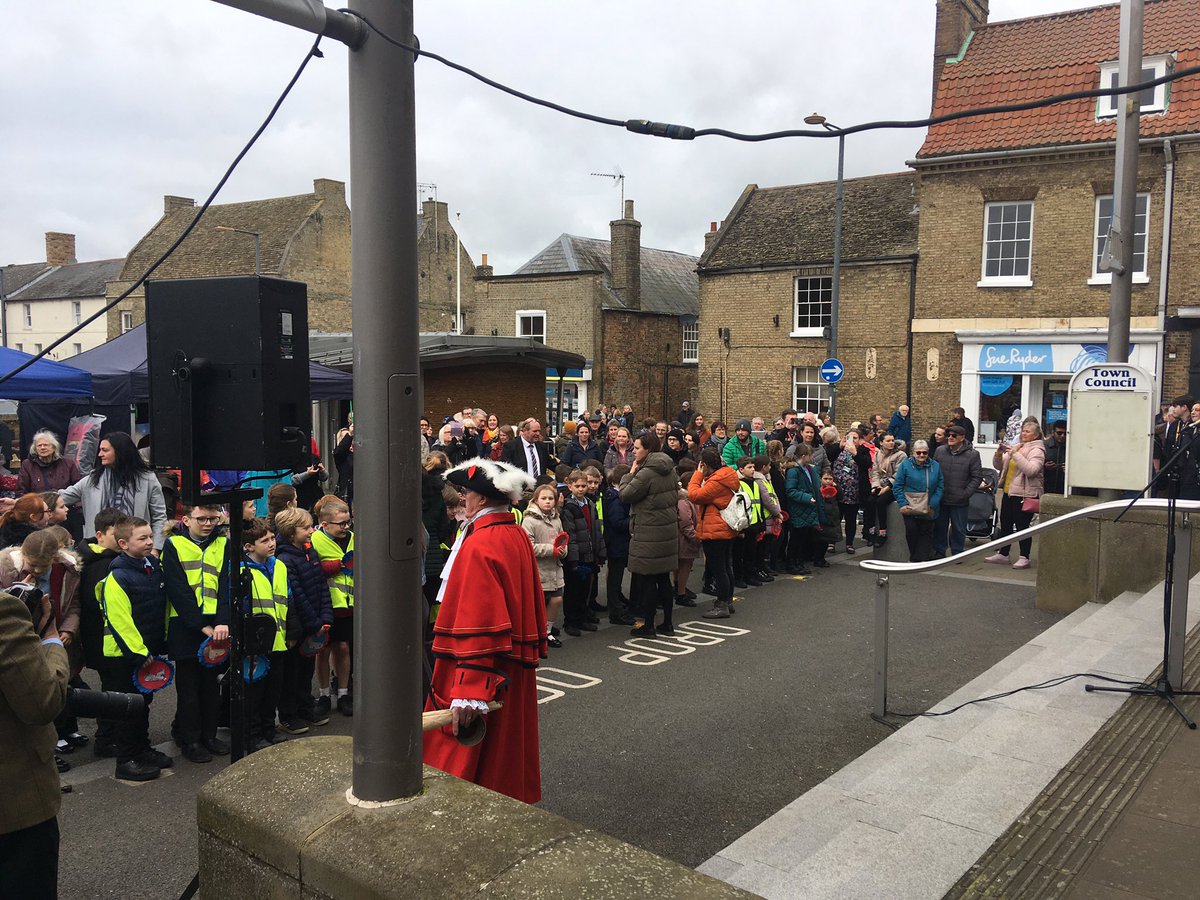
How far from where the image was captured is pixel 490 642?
4.16 m

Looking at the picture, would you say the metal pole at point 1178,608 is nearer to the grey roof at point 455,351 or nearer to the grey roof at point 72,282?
the grey roof at point 455,351

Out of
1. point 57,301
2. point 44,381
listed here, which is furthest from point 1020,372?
point 57,301

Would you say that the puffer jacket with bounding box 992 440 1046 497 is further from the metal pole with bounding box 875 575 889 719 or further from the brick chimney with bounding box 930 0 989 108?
the brick chimney with bounding box 930 0 989 108

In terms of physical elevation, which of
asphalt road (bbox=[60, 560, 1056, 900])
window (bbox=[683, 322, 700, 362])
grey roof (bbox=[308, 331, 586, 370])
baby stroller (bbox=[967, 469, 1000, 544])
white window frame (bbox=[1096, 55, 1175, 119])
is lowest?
asphalt road (bbox=[60, 560, 1056, 900])

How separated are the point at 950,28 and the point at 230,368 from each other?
88.8 feet

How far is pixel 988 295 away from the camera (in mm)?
24047

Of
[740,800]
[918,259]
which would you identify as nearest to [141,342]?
[740,800]

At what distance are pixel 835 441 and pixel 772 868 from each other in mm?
11986

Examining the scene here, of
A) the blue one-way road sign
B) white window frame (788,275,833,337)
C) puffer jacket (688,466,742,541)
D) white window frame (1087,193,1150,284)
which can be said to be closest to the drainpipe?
white window frame (1087,193,1150,284)

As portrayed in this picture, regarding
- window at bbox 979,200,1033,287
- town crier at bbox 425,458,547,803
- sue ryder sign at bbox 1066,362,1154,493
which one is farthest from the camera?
window at bbox 979,200,1033,287

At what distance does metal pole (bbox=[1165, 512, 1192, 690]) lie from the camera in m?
6.20

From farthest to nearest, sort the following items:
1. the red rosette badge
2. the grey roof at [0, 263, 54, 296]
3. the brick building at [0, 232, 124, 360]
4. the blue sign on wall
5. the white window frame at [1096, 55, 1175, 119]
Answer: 1. the grey roof at [0, 263, 54, 296]
2. the brick building at [0, 232, 124, 360]
3. the blue sign on wall
4. the white window frame at [1096, 55, 1175, 119]
5. the red rosette badge

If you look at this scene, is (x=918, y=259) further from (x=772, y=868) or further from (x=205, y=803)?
(x=205, y=803)

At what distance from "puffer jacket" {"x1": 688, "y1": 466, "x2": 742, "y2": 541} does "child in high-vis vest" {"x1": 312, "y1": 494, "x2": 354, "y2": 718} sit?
4.19m
